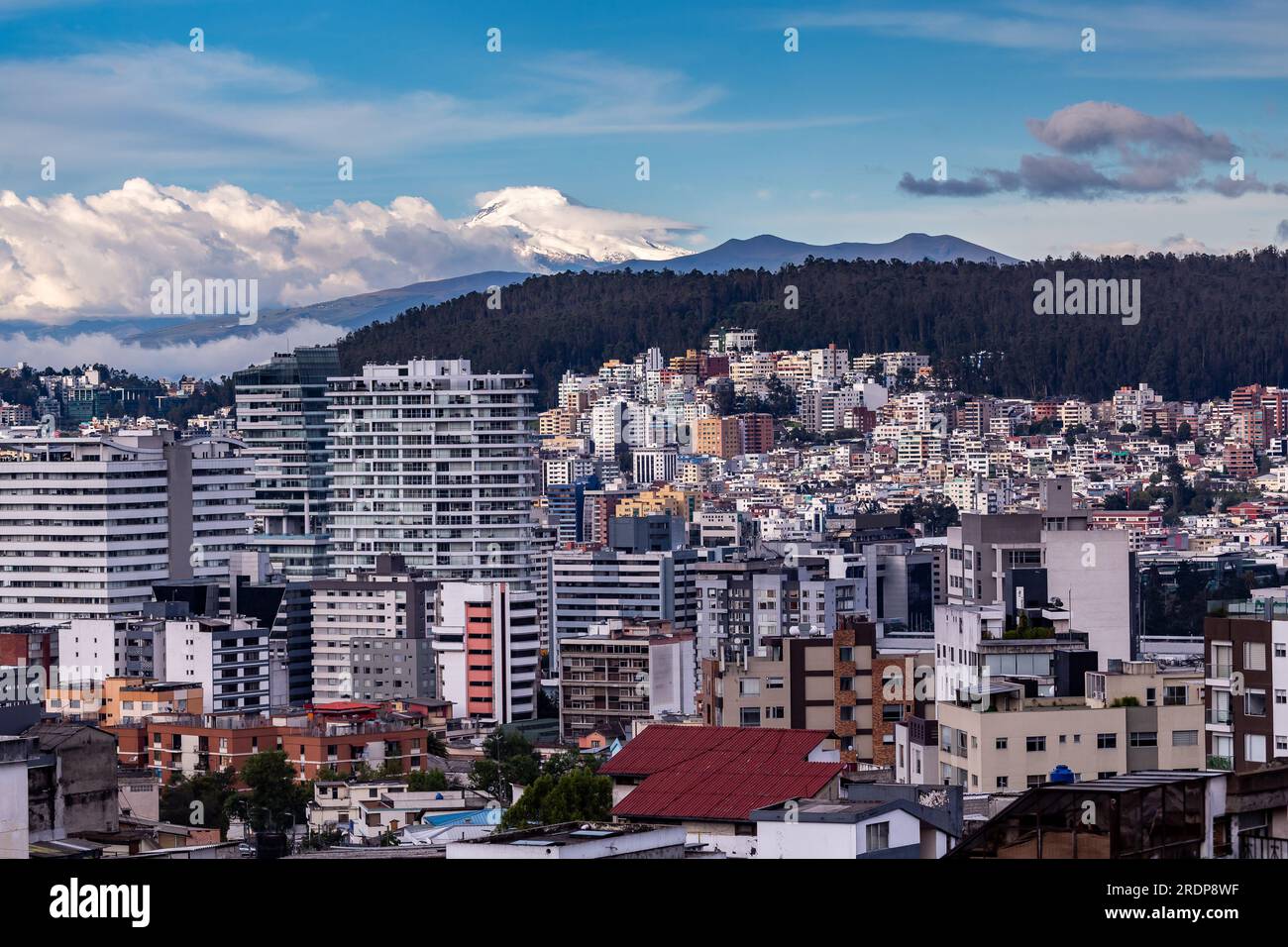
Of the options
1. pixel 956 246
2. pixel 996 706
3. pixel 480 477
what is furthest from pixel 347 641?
pixel 956 246

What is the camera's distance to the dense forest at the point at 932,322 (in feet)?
364

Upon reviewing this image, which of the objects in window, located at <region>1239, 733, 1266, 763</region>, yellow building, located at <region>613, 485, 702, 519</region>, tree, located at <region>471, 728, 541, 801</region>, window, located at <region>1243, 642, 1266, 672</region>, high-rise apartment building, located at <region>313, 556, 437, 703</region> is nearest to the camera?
window, located at <region>1239, 733, 1266, 763</region>

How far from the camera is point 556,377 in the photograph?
123 meters

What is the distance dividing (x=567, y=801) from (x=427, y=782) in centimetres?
1496

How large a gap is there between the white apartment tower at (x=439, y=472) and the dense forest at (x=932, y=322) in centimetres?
3251

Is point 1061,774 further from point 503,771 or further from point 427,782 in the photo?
point 503,771

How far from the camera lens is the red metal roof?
11.8 m

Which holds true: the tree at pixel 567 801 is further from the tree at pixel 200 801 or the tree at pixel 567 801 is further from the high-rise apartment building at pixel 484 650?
the high-rise apartment building at pixel 484 650

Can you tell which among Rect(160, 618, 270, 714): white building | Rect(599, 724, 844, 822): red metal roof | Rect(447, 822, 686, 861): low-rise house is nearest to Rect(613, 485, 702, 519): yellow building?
Rect(160, 618, 270, 714): white building

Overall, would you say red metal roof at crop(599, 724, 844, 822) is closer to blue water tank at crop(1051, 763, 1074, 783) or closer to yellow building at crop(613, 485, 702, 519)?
blue water tank at crop(1051, 763, 1074, 783)

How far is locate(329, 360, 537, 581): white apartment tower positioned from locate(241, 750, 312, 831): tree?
32984 millimetres

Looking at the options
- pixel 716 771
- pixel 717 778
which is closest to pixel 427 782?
pixel 716 771

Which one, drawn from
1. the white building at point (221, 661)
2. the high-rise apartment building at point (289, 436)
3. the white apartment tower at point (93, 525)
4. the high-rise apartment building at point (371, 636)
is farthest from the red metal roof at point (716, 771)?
the high-rise apartment building at point (289, 436)

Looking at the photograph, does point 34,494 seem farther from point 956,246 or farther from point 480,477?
point 956,246
